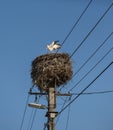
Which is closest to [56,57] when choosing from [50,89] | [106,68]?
[50,89]

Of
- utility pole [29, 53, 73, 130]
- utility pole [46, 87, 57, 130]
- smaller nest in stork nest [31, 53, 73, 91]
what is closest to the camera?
utility pole [46, 87, 57, 130]

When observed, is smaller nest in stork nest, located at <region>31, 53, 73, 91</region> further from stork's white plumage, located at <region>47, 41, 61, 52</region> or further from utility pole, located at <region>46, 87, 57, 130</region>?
utility pole, located at <region>46, 87, 57, 130</region>

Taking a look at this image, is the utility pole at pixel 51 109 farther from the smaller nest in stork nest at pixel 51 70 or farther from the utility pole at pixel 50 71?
the smaller nest in stork nest at pixel 51 70

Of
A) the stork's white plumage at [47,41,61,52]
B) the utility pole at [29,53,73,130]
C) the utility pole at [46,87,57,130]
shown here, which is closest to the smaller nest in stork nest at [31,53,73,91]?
the utility pole at [29,53,73,130]

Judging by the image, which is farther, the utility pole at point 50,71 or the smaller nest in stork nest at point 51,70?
the smaller nest in stork nest at point 51,70

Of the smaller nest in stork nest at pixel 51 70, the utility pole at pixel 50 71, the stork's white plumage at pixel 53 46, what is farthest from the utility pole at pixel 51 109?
the stork's white plumage at pixel 53 46

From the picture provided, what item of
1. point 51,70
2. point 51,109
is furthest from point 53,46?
point 51,109

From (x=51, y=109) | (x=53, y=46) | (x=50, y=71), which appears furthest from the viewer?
(x=50, y=71)

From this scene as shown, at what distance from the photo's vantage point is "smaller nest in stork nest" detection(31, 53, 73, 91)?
51.5ft

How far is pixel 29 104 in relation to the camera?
14.1 metres

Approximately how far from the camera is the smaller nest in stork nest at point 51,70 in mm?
15711

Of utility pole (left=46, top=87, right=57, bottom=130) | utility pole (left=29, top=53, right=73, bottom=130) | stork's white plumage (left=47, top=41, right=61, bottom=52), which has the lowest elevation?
utility pole (left=46, top=87, right=57, bottom=130)

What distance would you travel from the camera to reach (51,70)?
16266 millimetres

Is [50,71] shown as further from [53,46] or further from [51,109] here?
[51,109]
